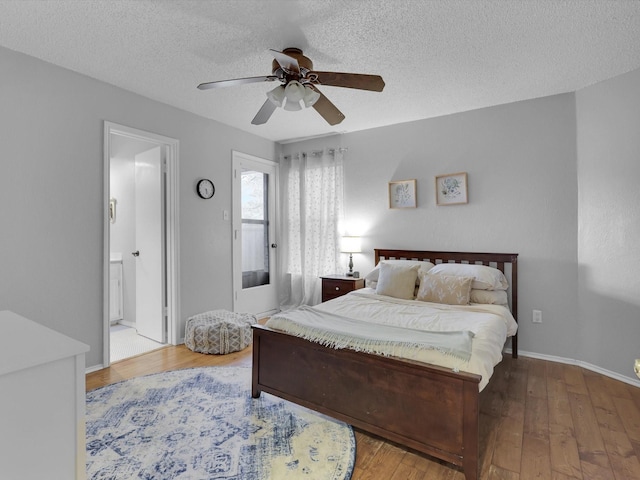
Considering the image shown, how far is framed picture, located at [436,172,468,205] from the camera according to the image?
12.2 feet

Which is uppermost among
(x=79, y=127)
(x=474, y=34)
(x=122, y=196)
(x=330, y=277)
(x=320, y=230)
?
(x=474, y=34)

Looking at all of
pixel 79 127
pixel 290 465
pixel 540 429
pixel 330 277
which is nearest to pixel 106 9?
pixel 79 127

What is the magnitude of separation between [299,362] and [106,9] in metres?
2.51

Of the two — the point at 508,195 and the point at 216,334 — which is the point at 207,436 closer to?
the point at 216,334

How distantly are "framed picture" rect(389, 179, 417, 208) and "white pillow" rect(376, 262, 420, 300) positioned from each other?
0.95m

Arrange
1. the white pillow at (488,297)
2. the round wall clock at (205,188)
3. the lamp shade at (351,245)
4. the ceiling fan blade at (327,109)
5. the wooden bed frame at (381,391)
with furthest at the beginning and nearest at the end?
1. the lamp shade at (351,245)
2. the round wall clock at (205,188)
3. the white pillow at (488,297)
4. the ceiling fan blade at (327,109)
5. the wooden bed frame at (381,391)

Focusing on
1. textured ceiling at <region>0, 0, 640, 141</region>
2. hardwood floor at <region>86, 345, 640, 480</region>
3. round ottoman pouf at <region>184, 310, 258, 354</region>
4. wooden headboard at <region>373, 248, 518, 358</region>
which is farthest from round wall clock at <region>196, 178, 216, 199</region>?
wooden headboard at <region>373, 248, 518, 358</region>

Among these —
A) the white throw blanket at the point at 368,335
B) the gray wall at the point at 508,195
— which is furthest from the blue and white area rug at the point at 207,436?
the gray wall at the point at 508,195

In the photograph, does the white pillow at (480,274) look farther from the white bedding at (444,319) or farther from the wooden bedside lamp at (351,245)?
the wooden bedside lamp at (351,245)

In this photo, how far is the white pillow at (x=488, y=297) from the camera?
3061mm

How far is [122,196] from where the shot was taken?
4633 mm

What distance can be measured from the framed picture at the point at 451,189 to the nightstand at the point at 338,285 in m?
1.34

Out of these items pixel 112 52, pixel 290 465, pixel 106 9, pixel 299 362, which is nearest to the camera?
pixel 290 465

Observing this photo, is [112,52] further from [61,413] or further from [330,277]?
[330,277]
